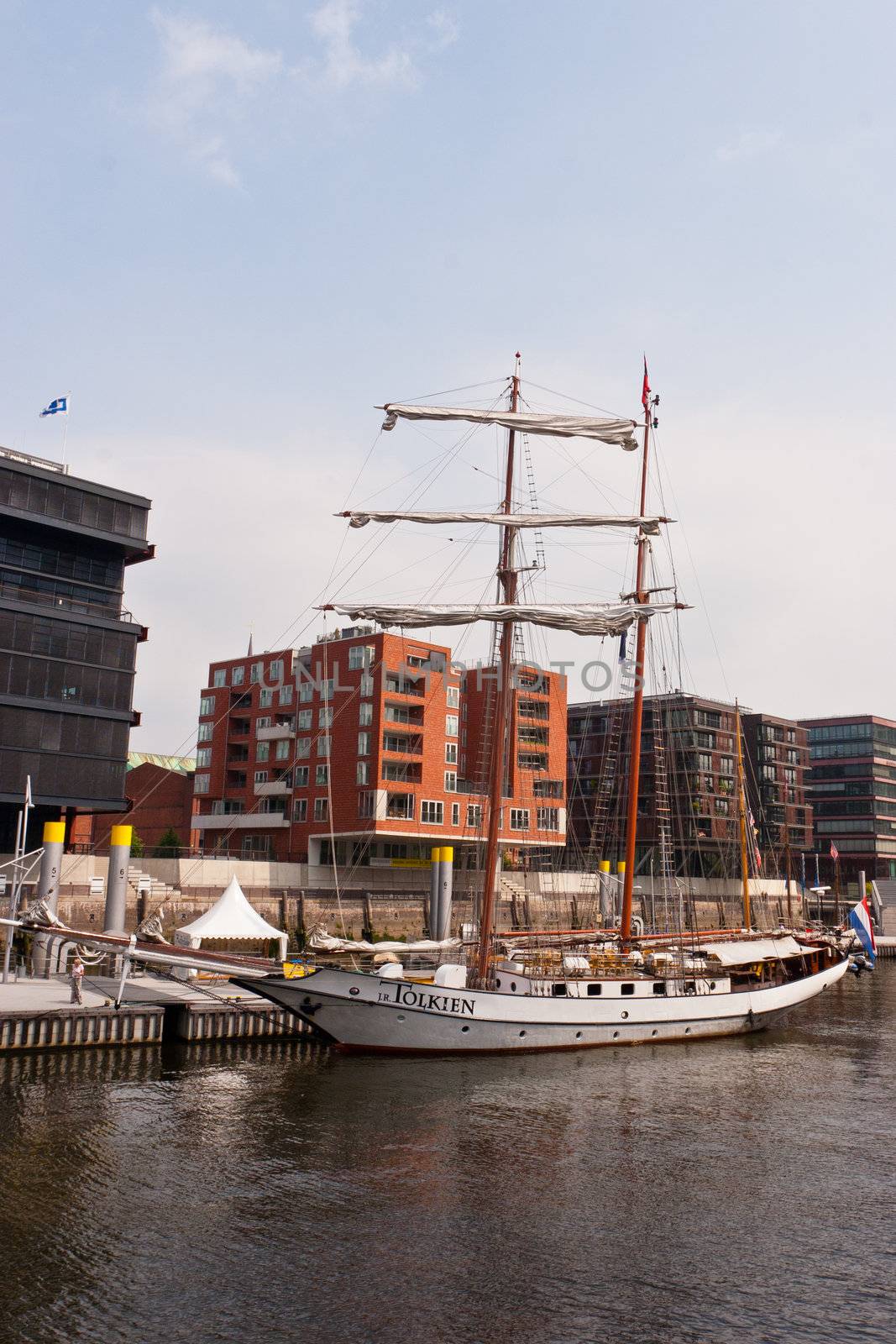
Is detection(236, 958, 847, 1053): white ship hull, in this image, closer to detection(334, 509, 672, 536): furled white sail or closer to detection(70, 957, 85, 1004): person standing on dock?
detection(70, 957, 85, 1004): person standing on dock

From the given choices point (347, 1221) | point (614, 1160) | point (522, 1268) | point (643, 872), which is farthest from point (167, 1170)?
point (643, 872)

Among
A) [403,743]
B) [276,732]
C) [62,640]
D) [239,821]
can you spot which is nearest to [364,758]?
[403,743]

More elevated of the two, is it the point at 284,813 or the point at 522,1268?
the point at 284,813

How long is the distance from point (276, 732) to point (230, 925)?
44.3 metres

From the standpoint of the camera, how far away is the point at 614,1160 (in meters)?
23.2

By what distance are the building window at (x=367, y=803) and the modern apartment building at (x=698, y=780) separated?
104ft

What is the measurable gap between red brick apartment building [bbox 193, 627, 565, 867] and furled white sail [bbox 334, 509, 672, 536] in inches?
932

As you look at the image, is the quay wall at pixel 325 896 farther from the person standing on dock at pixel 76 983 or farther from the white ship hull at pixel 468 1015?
the person standing on dock at pixel 76 983

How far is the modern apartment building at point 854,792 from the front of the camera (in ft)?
459

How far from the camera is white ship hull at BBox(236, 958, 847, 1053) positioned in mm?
34094

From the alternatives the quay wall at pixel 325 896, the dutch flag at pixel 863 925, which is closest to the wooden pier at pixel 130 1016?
the quay wall at pixel 325 896

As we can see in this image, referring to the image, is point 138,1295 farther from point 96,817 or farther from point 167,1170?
point 96,817

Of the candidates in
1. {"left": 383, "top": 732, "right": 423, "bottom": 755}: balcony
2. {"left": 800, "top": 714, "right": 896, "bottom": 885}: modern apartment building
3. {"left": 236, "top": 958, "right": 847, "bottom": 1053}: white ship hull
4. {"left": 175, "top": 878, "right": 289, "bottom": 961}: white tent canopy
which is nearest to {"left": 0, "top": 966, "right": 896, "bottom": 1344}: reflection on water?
{"left": 236, "top": 958, "right": 847, "bottom": 1053}: white ship hull

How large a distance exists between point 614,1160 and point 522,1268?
7.02 m
